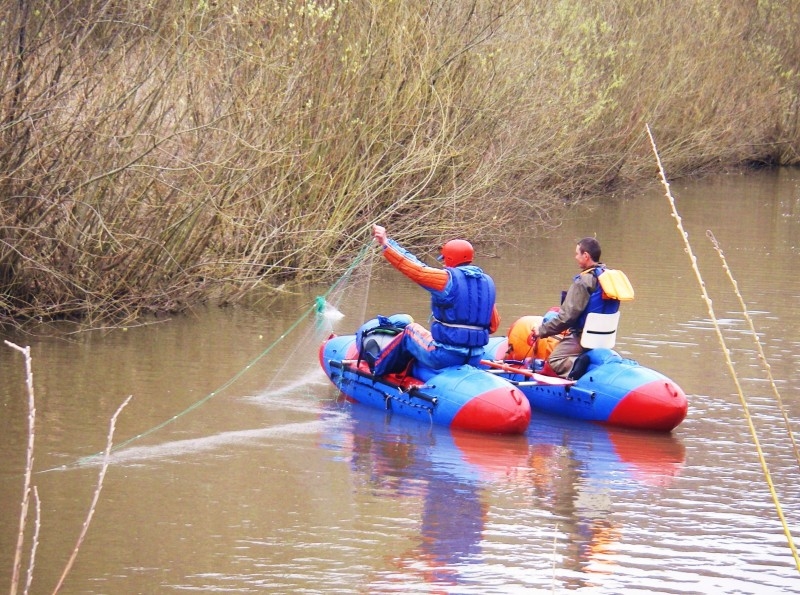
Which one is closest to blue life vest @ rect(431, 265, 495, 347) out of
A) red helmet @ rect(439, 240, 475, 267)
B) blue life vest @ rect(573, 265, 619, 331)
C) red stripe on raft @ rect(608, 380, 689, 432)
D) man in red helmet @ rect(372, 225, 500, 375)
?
man in red helmet @ rect(372, 225, 500, 375)

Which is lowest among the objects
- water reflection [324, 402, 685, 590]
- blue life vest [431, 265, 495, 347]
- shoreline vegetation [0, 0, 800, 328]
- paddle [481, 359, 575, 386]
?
water reflection [324, 402, 685, 590]

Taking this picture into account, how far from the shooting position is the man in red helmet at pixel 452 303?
8.89 m

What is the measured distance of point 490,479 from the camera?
25.7 feet

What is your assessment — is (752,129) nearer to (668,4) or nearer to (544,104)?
(668,4)

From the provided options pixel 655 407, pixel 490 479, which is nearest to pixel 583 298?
pixel 655 407

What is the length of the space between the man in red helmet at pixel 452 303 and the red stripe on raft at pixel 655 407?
1164 mm

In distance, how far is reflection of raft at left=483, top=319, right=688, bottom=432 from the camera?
898cm

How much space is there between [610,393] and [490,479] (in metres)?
1.71

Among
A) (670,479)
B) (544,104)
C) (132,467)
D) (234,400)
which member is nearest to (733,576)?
(670,479)

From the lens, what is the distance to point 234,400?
9.48 meters

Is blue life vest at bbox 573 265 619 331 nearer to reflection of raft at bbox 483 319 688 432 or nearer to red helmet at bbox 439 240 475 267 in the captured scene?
reflection of raft at bbox 483 319 688 432

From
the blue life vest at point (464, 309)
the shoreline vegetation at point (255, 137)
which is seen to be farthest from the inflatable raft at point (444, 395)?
the shoreline vegetation at point (255, 137)

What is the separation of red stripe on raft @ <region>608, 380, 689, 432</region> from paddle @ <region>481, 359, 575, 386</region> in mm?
469

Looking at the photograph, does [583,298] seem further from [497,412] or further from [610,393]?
[497,412]
